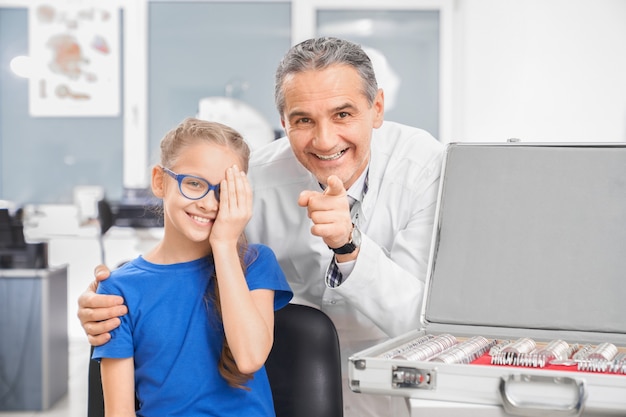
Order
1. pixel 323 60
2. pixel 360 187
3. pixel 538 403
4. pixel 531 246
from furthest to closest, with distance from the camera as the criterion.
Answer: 1. pixel 360 187
2. pixel 323 60
3. pixel 531 246
4. pixel 538 403

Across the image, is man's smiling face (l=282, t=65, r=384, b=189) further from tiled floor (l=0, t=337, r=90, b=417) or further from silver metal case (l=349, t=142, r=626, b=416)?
tiled floor (l=0, t=337, r=90, b=417)

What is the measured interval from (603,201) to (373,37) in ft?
11.3

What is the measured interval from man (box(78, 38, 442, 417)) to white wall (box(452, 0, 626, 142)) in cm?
79

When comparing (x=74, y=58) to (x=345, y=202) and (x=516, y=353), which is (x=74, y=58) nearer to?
(x=345, y=202)

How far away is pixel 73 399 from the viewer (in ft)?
10.1

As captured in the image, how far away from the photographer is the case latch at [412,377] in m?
0.80

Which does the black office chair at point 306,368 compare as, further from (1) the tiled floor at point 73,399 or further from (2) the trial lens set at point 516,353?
(1) the tiled floor at point 73,399

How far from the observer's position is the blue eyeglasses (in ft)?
3.57

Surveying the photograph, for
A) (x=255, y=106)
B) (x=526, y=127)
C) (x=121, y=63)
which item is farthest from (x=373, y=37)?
(x=526, y=127)

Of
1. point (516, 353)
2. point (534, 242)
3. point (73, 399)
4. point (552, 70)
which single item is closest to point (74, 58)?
point (73, 399)

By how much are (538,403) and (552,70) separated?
6.08ft

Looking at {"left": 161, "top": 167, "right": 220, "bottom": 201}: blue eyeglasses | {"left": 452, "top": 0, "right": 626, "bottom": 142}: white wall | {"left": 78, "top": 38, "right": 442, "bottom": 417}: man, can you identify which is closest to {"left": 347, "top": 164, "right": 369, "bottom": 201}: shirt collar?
{"left": 78, "top": 38, "right": 442, "bottom": 417}: man

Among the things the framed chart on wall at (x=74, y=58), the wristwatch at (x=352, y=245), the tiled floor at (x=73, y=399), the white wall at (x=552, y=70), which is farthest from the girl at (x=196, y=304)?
the framed chart on wall at (x=74, y=58)

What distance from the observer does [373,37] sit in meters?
4.34
